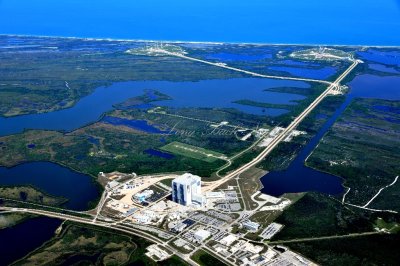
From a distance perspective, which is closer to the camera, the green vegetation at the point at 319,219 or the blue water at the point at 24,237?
the blue water at the point at 24,237

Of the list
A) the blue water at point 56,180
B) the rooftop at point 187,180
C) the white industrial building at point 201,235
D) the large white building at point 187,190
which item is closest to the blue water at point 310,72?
the rooftop at point 187,180

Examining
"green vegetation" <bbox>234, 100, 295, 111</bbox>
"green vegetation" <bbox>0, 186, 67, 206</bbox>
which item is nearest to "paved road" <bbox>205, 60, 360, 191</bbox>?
"green vegetation" <bbox>234, 100, 295, 111</bbox>

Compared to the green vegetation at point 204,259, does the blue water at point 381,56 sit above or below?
above

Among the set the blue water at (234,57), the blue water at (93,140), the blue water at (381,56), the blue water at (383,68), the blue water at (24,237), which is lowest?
the blue water at (24,237)

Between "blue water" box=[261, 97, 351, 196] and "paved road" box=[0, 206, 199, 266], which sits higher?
"blue water" box=[261, 97, 351, 196]

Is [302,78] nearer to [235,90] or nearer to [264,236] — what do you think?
[235,90]

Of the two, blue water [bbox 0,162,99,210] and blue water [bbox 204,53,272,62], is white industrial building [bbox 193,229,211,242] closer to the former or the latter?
blue water [bbox 0,162,99,210]

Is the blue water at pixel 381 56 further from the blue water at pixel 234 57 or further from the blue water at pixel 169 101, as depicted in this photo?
the blue water at pixel 169 101
